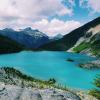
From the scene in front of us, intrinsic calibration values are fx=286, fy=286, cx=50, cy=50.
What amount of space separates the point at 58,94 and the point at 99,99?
8.49 meters

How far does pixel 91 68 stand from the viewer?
5935 inches

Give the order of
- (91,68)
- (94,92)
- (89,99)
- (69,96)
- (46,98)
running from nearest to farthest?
(46,98) → (69,96) → (94,92) → (89,99) → (91,68)

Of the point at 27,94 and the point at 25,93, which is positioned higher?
the point at 25,93

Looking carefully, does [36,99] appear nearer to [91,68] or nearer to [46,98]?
[46,98]

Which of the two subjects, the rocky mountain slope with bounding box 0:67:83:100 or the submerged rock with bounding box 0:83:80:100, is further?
the rocky mountain slope with bounding box 0:67:83:100

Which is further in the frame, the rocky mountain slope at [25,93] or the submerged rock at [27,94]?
the rocky mountain slope at [25,93]

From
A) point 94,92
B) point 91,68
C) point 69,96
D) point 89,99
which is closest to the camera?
point 69,96

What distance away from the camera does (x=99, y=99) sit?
131ft

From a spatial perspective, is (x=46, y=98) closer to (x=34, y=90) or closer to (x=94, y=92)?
(x=34, y=90)

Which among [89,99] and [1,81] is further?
[89,99]

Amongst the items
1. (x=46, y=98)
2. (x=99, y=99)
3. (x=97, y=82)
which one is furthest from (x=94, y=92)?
(x=46, y=98)

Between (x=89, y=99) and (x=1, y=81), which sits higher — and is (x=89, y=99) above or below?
below

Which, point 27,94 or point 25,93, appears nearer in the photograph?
point 27,94

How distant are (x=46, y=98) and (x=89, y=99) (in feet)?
40.2
